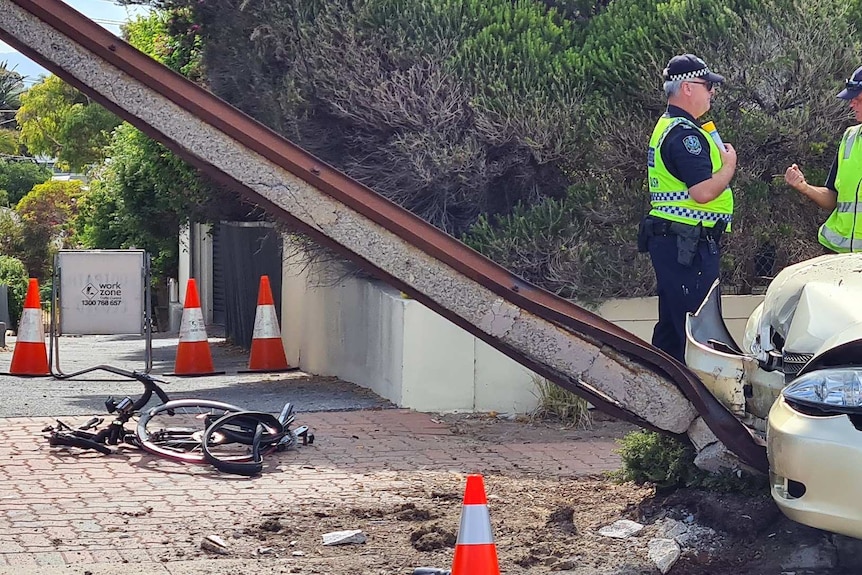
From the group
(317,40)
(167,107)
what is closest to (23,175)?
(317,40)

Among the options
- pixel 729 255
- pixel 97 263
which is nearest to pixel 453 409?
pixel 729 255

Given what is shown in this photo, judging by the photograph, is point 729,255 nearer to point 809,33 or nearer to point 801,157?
point 801,157

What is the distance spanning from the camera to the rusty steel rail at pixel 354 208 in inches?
192

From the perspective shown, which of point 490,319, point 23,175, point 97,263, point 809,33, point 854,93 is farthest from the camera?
point 23,175

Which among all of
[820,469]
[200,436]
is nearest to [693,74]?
[820,469]

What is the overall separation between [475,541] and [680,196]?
262 cm

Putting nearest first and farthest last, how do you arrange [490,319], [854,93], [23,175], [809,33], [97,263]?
1. [490,319]
2. [854,93]
3. [809,33]
4. [97,263]
5. [23,175]

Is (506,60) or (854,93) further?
(506,60)

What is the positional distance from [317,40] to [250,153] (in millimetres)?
3939

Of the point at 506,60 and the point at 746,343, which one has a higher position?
the point at 506,60

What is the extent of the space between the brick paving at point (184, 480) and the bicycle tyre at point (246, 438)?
73 mm

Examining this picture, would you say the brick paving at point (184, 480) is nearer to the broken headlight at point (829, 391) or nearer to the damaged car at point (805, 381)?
the damaged car at point (805, 381)

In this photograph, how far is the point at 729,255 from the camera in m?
8.70

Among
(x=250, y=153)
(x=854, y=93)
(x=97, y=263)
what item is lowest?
(x=97, y=263)
